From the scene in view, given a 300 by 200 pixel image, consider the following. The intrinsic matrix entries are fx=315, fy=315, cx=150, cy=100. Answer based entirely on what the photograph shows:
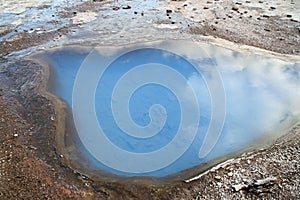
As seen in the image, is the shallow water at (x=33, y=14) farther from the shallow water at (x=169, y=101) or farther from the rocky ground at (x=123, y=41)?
the shallow water at (x=169, y=101)

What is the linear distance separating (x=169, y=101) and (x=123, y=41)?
8.93 ft

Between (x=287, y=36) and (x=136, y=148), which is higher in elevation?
(x=287, y=36)

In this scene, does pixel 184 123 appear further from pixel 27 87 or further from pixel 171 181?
pixel 27 87

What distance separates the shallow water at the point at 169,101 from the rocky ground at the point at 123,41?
0.38 m

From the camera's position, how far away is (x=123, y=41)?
7.79 m

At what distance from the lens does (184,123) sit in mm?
5270

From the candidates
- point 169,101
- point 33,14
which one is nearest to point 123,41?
point 169,101

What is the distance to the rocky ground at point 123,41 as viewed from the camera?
4074mm

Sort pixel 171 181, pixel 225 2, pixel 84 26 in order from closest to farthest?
pixel 171 181, pixel 84 26, pixel 225 2

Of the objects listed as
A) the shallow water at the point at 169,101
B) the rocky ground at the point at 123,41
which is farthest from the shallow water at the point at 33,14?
the shallow water at the point at 169,101

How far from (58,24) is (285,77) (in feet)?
20.4

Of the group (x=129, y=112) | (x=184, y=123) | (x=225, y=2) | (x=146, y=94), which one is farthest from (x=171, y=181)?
(x=225, y=2)

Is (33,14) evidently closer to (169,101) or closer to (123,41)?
(123,41)

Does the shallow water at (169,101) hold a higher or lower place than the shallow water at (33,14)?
lower
